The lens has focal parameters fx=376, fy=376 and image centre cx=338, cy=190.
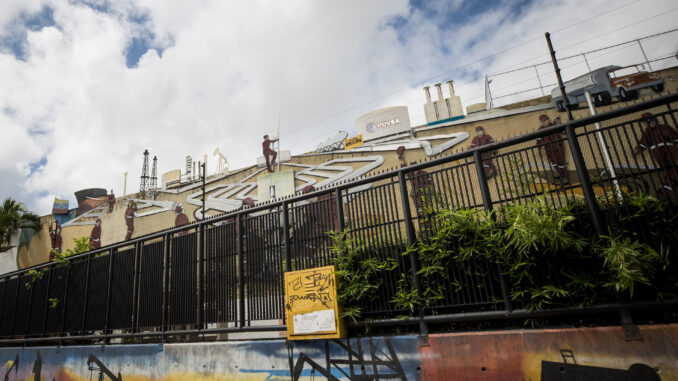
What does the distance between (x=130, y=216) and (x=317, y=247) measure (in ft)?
108

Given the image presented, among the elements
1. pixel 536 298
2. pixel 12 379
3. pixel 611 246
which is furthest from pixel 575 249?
pixel 12 379

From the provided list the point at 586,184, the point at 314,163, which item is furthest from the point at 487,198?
the point at 314,163

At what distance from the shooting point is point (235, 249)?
24.5ft

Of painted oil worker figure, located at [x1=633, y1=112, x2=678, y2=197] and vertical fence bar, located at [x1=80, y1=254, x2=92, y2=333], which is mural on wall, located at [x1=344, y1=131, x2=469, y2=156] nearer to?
vertical fence bar, located at [x1=80, y1=254, x2=92, y2=333]

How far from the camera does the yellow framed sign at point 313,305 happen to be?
5.42 m

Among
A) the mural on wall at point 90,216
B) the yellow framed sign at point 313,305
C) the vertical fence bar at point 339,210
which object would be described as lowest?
the yellow framed sign at point 313,305

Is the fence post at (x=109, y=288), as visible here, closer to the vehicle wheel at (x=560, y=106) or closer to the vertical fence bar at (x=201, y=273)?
the vertical fence bar at (x=201, y=273)

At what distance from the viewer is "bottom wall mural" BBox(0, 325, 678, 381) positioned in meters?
3.65

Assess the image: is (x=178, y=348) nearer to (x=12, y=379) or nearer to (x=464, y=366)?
(x=464, y=366)

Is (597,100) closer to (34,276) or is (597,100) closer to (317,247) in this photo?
(317,247)

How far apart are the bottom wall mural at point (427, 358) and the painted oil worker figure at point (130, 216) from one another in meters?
27.9

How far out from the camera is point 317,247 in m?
6.24

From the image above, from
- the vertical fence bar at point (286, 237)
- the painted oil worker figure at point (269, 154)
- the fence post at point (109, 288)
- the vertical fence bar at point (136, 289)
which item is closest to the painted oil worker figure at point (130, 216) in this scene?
the painted oil worker figure at point (269, 154)

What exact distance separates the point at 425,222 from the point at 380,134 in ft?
69.9
